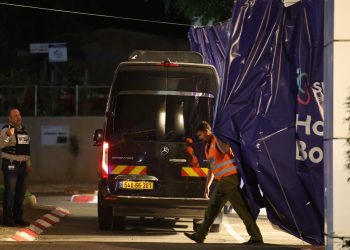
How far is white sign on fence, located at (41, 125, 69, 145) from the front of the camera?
26234 millimetres

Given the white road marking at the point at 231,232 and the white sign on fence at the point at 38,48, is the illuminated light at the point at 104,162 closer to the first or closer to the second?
the white road marking at the point at 231,232

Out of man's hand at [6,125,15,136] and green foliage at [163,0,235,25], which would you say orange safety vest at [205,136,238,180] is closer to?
man's hand at [6,125,15,136]

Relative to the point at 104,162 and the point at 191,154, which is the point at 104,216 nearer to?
the point at 104,162

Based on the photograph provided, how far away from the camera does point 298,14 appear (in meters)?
9.16

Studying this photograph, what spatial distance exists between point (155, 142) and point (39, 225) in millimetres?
2465

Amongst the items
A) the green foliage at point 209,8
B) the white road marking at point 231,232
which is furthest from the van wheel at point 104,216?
the green foliage at point 209,8

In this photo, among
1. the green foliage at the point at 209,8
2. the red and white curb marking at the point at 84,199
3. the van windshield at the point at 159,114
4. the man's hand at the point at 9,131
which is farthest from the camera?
the green foliage at the point at 209,8

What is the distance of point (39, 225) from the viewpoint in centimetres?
1345

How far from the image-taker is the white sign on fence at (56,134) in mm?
26234

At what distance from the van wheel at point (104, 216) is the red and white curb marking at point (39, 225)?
913 millimetres

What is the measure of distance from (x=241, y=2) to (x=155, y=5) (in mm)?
31094

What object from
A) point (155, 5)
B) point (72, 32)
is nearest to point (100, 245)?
point (72, 32)

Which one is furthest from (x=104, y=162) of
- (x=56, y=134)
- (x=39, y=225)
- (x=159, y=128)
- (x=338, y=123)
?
(x=56, y=134)

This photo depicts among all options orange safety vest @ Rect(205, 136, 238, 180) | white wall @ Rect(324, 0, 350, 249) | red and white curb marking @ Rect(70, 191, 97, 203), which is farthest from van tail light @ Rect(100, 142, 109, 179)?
red and white curb marking @ Rect(70, 191, 97, 203)
